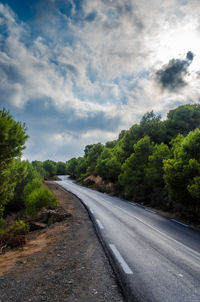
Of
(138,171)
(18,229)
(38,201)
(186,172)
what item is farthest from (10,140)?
(138,171)

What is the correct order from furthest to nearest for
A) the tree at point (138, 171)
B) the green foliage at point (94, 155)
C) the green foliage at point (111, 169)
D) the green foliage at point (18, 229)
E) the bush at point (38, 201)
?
the green foliage at point (94, 155) < the green foliage at point (111, 169) < the tree at point (138, 171) < the bush at point (38, 201) < the green foliage at point (18, 229)

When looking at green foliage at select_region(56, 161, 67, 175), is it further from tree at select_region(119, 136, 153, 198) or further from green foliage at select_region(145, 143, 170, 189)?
green foliage at select_region(145, 143, 170, 189)

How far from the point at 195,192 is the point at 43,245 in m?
9.11

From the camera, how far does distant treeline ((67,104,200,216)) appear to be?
1278 centimetres

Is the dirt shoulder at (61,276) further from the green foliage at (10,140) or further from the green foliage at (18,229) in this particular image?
the green foliage at (10,140)

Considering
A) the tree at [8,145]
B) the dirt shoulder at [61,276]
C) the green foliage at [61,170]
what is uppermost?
the green foliage at [61,170]

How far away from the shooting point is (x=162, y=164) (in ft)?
66.9

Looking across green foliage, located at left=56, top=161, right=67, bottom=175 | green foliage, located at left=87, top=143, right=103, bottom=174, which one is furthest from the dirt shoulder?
green foliage, located at left=56, top=161, right=67, bottom=175

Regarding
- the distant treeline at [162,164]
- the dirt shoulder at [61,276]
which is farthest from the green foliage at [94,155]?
the dirt shoulder at [61,276]

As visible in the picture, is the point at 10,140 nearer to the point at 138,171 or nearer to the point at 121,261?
the point at 121,261

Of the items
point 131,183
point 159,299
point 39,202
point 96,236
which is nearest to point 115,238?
point 96,236

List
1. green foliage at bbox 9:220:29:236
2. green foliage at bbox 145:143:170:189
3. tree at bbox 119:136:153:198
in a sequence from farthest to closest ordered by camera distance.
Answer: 1. tree at bbox 119:136:153:198
2. green foliage at bbox 145:143:170:189
3. green foliage at bbox 9:220:29:236

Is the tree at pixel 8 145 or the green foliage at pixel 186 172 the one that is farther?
the green foliage at pixel 186 172

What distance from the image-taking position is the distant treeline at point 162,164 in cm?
1278
